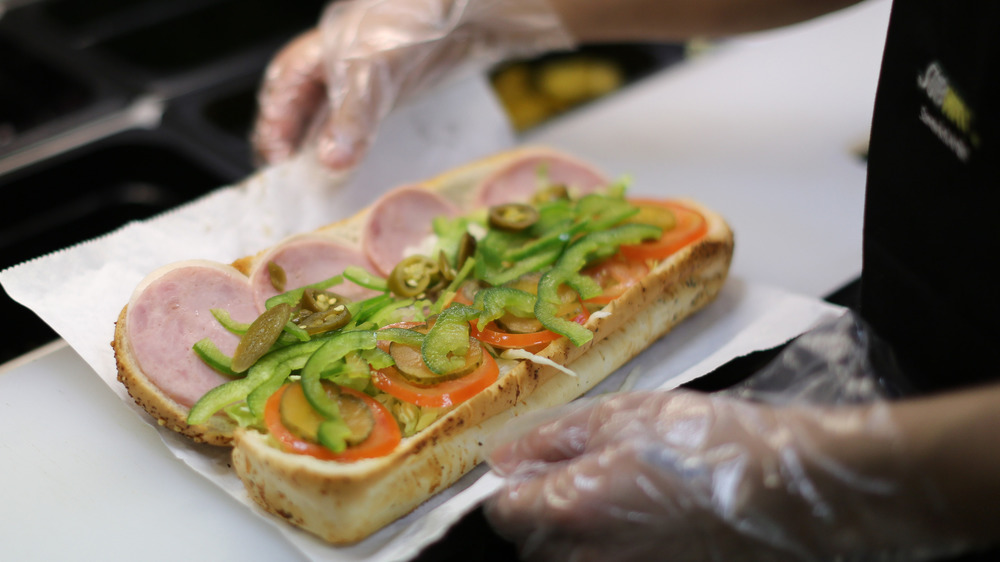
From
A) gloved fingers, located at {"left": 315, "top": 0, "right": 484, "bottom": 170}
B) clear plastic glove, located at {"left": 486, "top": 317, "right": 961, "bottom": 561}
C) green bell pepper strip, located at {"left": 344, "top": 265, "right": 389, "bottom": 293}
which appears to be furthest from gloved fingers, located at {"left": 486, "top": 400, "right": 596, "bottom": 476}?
gloved fingers, located at {"left": 315, "top": 0, "right": 484, "bottom": 170}

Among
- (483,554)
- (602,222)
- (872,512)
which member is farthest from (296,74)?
(872,512)

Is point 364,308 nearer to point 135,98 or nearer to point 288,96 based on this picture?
point 288,96

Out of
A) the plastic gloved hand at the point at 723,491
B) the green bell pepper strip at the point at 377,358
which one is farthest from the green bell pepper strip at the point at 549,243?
the plastic gloved hand at the point at 723,491

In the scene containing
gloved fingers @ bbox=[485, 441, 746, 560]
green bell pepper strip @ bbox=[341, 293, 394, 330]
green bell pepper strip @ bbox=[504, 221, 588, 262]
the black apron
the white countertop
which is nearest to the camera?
gloved fingers @ bbox=[485, 441, 746, 560]

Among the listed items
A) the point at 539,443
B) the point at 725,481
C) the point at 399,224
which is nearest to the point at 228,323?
the point at 399,224

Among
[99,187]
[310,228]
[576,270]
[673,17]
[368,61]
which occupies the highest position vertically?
[673,17]

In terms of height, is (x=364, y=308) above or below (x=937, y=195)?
below

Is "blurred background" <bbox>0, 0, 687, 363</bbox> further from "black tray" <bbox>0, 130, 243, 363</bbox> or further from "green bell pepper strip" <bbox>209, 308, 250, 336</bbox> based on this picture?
"green bell pepper strip" <bbox>209, 308, 250, 336</bbox>
